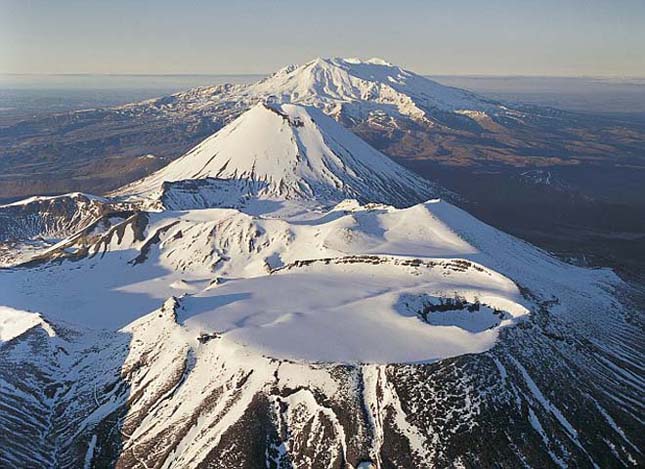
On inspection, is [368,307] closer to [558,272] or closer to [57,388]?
[57,388]

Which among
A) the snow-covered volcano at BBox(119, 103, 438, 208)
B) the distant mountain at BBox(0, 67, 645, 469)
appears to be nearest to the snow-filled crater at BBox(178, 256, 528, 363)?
the distant mountain at BBox(0, 67, 645, 469)

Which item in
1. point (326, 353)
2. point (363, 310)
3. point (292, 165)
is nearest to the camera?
point (326, 353)

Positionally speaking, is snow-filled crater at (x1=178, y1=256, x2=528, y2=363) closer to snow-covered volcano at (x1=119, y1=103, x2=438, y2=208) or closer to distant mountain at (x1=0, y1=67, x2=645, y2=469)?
distant mountain at (x1=0, y1=67, x2=645, y2=469)

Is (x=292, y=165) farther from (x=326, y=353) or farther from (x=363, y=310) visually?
(x=326, y=353)

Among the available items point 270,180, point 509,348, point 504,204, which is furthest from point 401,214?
point 504,204

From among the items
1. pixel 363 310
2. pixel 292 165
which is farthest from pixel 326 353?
pixel 292 165

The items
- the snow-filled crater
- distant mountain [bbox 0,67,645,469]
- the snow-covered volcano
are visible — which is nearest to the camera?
distant mountain [bbox 0,67,645,469]
